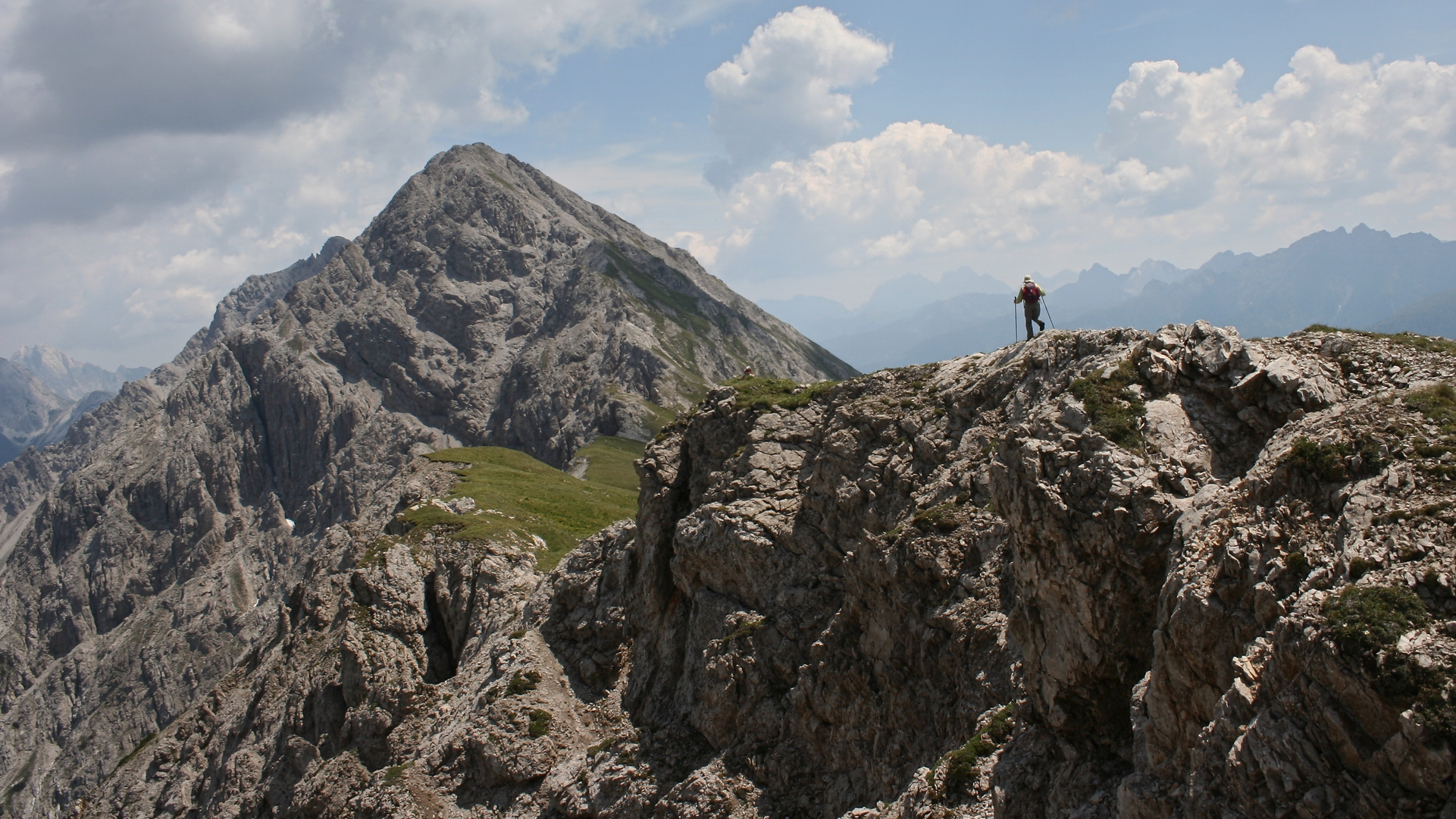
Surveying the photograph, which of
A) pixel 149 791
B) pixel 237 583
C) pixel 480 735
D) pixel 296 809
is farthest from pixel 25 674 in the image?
pixel 480 735

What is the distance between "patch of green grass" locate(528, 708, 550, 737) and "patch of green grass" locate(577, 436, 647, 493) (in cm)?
7836

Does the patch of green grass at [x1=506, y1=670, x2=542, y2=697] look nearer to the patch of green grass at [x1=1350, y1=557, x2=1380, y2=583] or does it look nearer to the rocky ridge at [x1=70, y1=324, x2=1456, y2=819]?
the rocky ridge at [x1=70, y1=324, x2=1456, y2=819]

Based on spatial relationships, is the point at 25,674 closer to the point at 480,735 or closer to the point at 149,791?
the point at 149,791

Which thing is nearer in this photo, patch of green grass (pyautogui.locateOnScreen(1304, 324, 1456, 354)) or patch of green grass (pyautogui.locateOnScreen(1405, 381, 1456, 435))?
patch of green grass (pyautogui.locateOnScreen(1405, 381, 1456, 435))

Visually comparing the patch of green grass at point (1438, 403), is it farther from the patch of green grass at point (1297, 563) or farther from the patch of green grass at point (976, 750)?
the patch of green grass at point (976, 750)

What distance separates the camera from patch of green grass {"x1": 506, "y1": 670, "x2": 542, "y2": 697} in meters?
40.2

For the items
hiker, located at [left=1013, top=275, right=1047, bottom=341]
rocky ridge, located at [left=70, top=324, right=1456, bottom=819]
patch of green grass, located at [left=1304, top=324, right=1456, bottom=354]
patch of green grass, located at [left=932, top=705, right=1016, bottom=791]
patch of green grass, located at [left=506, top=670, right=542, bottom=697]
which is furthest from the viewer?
patch of green grass, located at [left=506, top=670, right=542, bottom=697]

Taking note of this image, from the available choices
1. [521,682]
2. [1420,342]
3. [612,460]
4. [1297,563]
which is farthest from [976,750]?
[612,460]

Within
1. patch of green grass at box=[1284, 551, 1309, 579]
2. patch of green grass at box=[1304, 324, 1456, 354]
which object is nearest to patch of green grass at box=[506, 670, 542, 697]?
patch of green grass at box=[1284, 551, 1309, 579]

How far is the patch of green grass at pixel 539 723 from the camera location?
3828 centimetres

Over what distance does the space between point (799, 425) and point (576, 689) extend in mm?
17355

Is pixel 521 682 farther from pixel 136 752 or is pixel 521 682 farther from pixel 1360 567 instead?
pixel 136 752

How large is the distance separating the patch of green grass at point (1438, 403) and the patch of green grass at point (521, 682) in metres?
36.1

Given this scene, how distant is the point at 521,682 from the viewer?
1594 inches
